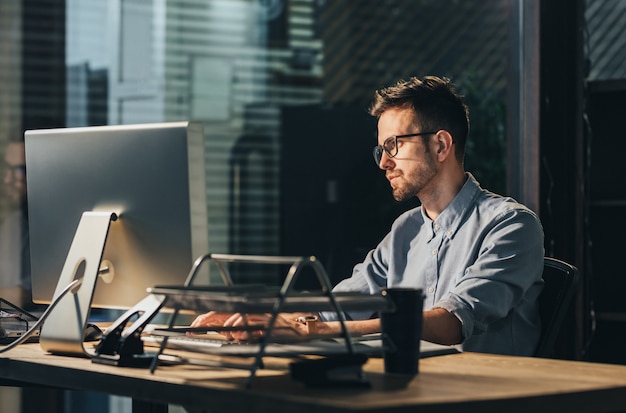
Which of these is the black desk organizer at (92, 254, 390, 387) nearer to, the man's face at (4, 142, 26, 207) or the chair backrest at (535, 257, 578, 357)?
the chair backrest at (535, 257, 578, 357)

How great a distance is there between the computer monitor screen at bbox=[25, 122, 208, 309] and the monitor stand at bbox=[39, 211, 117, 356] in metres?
0.04

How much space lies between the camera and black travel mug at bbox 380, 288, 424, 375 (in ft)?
5.29

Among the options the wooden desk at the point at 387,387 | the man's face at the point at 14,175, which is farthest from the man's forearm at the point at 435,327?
the man's face at the point at 14,175

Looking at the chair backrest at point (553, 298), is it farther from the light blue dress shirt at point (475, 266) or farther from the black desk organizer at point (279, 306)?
the black desk organizer at point (279, 306)

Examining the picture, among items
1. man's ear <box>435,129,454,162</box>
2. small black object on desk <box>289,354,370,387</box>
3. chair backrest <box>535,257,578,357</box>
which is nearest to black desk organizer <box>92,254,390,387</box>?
small black object on desk <box>289,354,370,387</box>

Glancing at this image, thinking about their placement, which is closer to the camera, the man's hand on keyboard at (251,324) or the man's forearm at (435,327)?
the man's hand on keyboard at (251,324)

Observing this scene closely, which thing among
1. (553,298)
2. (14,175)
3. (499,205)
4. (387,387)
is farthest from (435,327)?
(14,175)

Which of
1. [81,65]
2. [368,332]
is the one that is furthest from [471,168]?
[368,332]

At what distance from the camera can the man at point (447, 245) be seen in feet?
6.93

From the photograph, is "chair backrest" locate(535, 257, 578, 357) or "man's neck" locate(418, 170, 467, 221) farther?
"man's neck" locate(418, 170, 467, 221)

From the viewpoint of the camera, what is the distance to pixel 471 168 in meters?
4.79

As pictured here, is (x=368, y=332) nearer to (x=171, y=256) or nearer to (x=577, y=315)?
(x=171, y=256)

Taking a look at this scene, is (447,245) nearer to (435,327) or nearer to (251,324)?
(435,327)

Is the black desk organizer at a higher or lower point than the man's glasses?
lower
